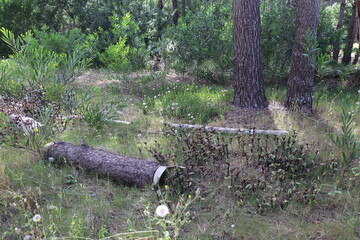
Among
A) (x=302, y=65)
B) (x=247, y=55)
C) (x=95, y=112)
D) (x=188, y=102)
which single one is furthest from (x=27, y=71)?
(x=302, y=65)

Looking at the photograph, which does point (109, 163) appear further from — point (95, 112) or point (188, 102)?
point (188, 102)

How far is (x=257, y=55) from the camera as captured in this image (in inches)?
230

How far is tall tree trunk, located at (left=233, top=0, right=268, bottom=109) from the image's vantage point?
5.66 m

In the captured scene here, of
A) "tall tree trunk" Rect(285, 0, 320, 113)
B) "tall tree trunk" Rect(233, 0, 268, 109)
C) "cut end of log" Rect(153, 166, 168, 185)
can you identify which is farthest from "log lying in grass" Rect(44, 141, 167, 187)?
"tall tree trunk" Rect(285, 0, 320, 113)

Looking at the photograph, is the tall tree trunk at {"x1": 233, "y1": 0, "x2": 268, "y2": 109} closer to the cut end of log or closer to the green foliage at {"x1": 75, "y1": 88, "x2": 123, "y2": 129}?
the green foliage at {"x1": 75, "y1": 88, "x2": 123, "y2": 129}

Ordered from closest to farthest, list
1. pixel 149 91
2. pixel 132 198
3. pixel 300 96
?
1. pixel 132 198
2. pixel 300 96
3. pixel 149 91

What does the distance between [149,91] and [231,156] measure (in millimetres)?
3486

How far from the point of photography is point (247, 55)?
5.80 meters

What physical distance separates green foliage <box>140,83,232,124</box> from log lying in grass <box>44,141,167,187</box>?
65.4 inches

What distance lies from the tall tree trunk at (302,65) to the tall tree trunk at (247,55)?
59 centimetres

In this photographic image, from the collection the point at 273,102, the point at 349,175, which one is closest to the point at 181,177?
the point at 349,175

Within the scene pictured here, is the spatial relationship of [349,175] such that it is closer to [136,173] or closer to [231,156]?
[231,156]

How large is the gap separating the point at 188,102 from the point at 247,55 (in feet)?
4.49

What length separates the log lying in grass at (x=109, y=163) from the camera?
3633mm
